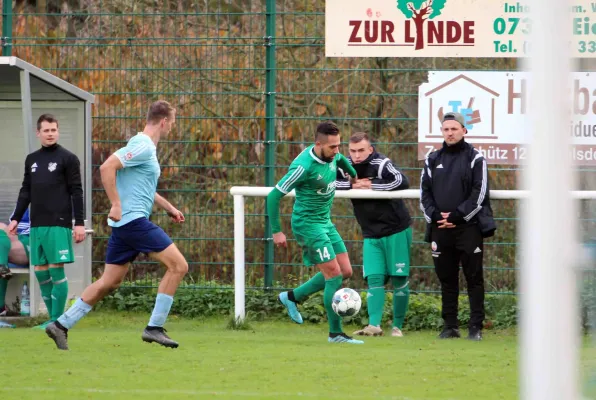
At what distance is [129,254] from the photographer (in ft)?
29.3

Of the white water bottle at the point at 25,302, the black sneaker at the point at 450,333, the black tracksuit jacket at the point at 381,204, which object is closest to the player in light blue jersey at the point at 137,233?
the black tracksuit jacket at the point at 381,204

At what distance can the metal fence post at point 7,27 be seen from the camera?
12.5 m

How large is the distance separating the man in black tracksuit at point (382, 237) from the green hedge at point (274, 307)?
0.73 m

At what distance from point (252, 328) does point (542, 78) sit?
816cm

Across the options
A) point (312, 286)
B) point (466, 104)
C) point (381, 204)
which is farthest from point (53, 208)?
point (466, 104)

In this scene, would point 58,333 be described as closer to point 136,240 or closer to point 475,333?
point 136,240

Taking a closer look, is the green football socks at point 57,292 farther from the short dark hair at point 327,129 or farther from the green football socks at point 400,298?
the green football socks at point 400,298

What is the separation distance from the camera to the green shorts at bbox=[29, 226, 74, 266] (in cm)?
1073

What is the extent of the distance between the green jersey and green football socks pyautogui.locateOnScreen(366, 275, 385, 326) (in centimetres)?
100

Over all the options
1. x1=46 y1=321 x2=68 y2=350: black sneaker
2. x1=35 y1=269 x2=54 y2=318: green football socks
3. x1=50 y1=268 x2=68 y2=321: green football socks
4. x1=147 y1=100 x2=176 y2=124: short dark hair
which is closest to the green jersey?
x1=147 y1=100 x2=176 y2=124: short dark hair

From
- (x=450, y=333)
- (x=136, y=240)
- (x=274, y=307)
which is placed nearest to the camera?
(x=136, y=240)

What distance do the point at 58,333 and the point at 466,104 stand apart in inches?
193

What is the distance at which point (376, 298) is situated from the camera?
1079 cm

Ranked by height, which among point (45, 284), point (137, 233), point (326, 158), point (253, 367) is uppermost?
point (326, 158)
